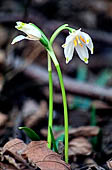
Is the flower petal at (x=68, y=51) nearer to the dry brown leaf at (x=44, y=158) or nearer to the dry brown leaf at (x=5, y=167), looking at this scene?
the dry brown leaf at (x=44, y=158)

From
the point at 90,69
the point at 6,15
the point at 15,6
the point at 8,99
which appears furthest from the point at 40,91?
the point at 15,6

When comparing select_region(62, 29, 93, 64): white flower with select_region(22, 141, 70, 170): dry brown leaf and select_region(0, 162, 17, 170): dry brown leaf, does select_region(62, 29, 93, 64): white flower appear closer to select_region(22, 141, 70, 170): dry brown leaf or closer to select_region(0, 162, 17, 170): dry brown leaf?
select_region(22, 141, 70, 170): dry brown leaf

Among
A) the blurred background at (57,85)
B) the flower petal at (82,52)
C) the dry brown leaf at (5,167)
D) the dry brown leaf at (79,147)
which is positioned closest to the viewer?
the dry brown leaf at (5,167)

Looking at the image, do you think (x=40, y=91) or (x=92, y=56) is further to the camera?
(x=92, y=56)

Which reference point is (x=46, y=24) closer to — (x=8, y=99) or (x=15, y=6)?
(x=15, y=6)

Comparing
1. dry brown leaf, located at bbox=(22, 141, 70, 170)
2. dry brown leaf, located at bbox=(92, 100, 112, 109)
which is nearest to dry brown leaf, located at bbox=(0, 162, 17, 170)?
dry brown leaf, located at bbox=(22, 141, 70, 170)

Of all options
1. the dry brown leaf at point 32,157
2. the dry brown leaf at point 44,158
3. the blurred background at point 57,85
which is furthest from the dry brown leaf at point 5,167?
the blurred background at point 57,85

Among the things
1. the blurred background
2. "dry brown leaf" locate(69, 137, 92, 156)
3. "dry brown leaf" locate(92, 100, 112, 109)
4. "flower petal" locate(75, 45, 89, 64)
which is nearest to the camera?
"flower petal" locate(75, 45, 89, 64)
